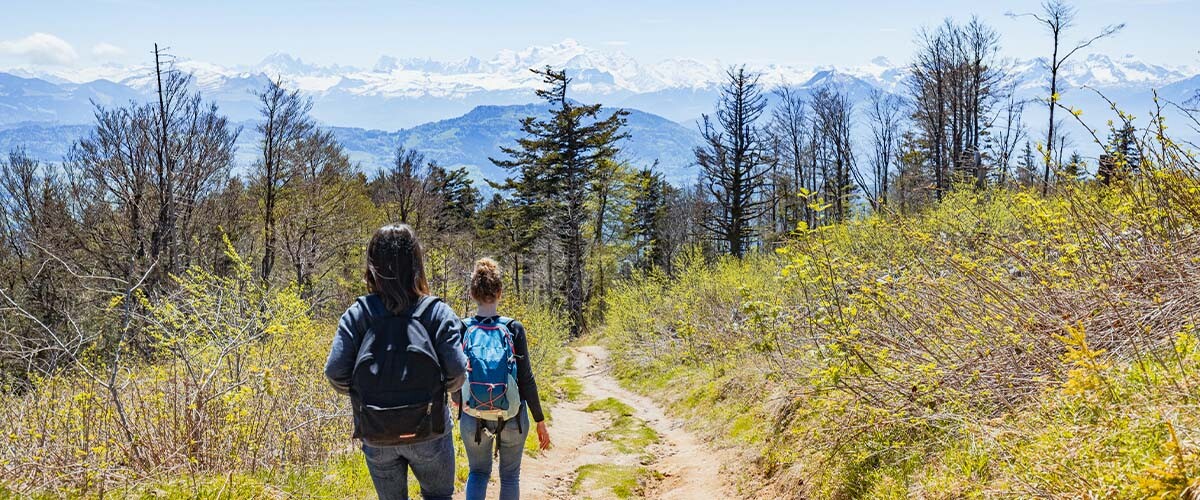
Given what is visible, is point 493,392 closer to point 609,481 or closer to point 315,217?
point 609,481

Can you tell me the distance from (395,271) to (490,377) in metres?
0.89

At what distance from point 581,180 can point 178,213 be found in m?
15.1

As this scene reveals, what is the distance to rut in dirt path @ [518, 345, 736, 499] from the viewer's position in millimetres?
6199

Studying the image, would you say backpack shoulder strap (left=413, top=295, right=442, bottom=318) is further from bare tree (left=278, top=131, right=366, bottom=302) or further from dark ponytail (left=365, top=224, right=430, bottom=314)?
bare tree (left=278, top=131, right=366, bottom=302)

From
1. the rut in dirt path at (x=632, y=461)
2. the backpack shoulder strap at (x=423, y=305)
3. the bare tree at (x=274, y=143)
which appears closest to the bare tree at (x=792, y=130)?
the bare tree at (x=274, y=143)

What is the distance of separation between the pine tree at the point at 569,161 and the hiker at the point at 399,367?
2446 cm

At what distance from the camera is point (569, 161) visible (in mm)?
28516

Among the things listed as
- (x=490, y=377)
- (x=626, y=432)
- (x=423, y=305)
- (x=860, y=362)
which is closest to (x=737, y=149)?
(x=626, y=432)

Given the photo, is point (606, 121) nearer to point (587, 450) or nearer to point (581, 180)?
point (581, 180)

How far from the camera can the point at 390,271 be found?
10.3 feet

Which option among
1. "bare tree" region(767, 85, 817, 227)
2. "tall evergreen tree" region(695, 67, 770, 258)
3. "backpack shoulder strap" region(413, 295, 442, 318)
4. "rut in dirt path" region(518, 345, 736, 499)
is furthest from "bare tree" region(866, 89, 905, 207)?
"backpack shoulder strap" region(413, 295, 442, 318)

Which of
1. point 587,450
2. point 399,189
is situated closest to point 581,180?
point 399,189

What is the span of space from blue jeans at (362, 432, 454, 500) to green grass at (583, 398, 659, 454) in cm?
510

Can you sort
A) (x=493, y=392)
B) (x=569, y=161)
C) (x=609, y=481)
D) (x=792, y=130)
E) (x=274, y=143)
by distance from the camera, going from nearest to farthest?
(x=493, y=392) → (x=609, y=481) → (x=274, y=143) → (x=569, y=161) → (x=792, y=130)
